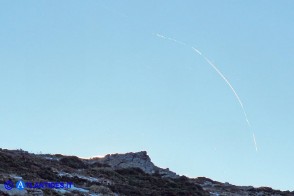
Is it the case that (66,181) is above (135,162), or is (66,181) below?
below

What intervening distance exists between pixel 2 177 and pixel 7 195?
362cm

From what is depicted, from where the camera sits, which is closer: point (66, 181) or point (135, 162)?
point (66, 181)

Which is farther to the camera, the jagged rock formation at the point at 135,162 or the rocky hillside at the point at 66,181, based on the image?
the jagged rock formation at the point at 135,162

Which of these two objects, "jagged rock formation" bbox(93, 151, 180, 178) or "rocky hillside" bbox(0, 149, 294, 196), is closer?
"rocky hillside" bbox(0, 149, 294, 196)

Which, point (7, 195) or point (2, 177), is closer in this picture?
point (7, 195)

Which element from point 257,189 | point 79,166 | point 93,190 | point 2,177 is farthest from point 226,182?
point 2,177

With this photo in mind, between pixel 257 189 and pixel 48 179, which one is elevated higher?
pixel 257 189

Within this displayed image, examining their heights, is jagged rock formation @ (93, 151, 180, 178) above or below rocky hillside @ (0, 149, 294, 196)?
above

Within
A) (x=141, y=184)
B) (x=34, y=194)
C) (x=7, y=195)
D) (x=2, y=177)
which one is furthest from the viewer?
(x=141, y=184)

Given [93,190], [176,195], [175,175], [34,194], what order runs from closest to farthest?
[34,194], [93,190], [176,195], [175,175]

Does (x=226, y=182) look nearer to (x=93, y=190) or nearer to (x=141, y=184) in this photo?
(x=141, y=184)

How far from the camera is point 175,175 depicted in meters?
48.1

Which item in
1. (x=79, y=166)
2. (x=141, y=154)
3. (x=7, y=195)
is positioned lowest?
(x=7, y=195)

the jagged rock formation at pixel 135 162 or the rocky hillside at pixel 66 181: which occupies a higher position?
the jagged rock formation at pixel 135 162
